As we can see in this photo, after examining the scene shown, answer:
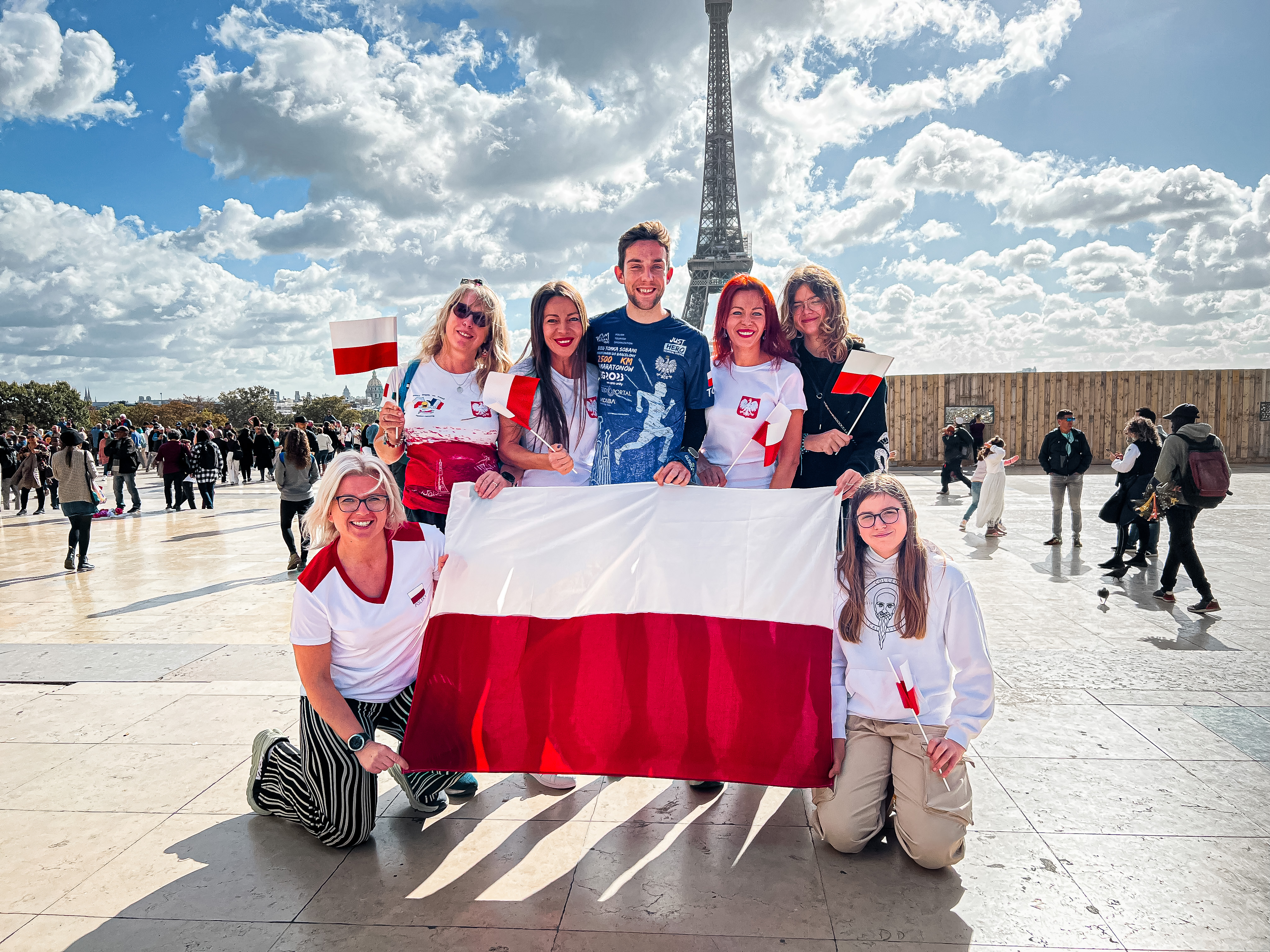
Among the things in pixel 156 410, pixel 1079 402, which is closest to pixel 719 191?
pixel 1079 402

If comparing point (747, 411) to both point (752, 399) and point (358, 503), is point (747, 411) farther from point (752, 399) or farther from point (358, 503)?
point (358, 503)

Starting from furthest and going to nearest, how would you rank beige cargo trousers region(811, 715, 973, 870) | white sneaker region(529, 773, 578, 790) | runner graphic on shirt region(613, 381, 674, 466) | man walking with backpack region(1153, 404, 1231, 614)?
man walking with backpack region(1153, 404, 1231, 614), white sneaker region(529, 773, 578, 790), runner graphic on shirt region(613, 381, 674, 466), beige cargo trousers region(811, 715, 973, 870)

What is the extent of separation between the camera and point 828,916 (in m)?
2.48

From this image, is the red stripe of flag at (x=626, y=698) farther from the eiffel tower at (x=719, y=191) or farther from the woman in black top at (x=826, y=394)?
the eiffel tower at (x=719, y=191)

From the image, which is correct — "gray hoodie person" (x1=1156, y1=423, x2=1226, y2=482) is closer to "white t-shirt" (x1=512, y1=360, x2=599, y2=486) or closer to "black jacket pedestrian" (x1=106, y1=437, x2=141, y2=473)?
"white t-shirt" (x1=512, y1=360, x2=599, y2=486)

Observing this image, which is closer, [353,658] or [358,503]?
[358,503]

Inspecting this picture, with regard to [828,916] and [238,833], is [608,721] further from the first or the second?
[238,833]

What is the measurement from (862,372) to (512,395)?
150 centimetres

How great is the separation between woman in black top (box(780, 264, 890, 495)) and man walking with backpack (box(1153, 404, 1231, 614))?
187 inches

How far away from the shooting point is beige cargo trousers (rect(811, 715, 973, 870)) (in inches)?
106

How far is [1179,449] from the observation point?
677 cm

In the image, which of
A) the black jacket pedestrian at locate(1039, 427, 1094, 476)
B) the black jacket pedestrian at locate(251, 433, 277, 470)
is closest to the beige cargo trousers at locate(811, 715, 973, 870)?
the black jacket pedestrian at locate(1039, 427, 1094, 476)

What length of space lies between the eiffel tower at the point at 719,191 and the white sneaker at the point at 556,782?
1729 inches

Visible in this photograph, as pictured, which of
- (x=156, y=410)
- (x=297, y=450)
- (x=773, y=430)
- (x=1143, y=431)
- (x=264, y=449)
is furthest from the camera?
(x=156, y=410)
